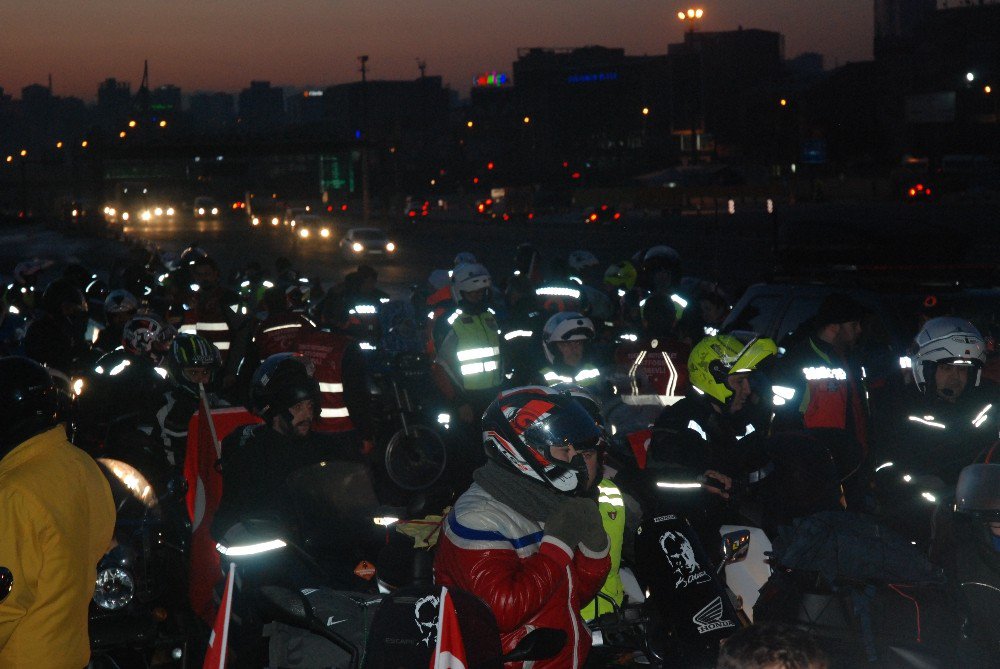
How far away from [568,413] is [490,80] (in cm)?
19302

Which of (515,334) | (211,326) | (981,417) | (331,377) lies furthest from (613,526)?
(211,326)

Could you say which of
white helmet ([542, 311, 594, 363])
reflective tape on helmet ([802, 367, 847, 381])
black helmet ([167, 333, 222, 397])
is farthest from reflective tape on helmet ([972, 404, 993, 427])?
black helmet ([167, 333, 222, 397])

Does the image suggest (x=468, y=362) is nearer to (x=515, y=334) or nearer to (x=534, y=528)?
(x=515, y=334)

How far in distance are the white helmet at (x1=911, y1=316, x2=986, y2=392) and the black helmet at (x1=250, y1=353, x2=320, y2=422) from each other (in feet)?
12.0

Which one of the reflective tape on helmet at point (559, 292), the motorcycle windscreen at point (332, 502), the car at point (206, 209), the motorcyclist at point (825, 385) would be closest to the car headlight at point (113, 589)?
the motorcycle windscreen at point (332, 502)

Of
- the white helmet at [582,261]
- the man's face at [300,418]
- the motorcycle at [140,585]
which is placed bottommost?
the motorcycle at [140,585]

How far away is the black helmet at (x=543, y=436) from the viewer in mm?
4199

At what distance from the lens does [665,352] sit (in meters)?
9.09

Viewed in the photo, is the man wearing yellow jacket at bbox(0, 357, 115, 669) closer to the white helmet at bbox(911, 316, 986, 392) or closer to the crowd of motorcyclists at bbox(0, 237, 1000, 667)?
the crowd of motorcyclists at bbox(0, 237, 1000, 667)

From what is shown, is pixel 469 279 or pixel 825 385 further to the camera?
pixel 469 279

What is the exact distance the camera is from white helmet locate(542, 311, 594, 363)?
8.86 meters

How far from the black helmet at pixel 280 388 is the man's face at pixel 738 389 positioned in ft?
7.44

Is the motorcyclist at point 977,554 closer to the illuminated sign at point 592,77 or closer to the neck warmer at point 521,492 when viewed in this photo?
the neck warmer at point 521,492

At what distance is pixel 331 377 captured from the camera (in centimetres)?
924
